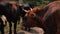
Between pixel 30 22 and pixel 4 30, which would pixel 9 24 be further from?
pixel 30 22

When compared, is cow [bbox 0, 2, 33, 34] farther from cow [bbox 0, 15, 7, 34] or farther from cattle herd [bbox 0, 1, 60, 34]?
cow [bbox 0, 15, 7, 34]

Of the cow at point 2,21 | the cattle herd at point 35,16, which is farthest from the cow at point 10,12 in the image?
the cow at point 2,21

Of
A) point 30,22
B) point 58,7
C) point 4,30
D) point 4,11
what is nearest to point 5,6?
point 4,11

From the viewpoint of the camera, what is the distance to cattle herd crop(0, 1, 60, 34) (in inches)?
314

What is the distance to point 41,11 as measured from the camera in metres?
9.83

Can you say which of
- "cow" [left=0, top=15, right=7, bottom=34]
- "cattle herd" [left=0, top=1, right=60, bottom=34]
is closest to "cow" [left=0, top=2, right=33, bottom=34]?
"cattle herd" [left=0, top=1, right=60, bottom=34]

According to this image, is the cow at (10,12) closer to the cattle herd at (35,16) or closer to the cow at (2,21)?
the cattle herd at (35,16)

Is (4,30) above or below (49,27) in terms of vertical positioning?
below

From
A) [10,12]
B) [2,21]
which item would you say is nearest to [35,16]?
[2,21]

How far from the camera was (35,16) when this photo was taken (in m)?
10.1

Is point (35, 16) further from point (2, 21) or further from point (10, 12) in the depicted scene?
point (10, 12)

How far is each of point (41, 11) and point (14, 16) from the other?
13.0 feet

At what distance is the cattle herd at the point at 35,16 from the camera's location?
26.2 ft

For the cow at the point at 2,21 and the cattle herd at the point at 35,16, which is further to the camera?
the cow at the point at 2,21
